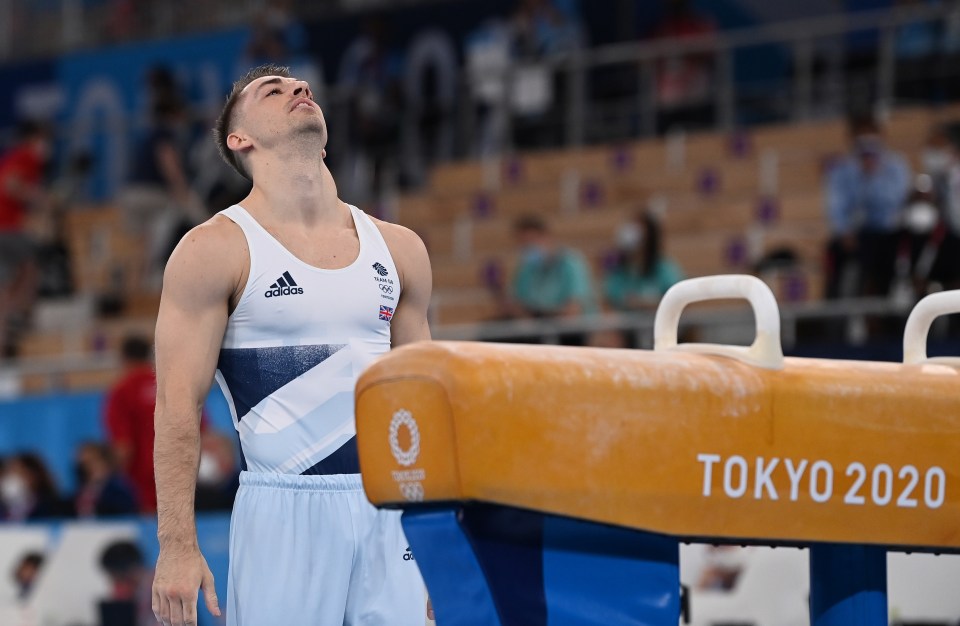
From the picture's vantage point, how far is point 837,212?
8938 mm

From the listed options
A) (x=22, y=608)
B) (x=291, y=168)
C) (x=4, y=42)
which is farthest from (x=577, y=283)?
(x=4, y=42)

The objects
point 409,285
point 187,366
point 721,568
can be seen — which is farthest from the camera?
point 721,568

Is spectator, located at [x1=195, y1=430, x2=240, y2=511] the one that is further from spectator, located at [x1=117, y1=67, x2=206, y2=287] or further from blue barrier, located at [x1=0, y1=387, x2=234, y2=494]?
spectator, located at [x1=117, y1=67, x2=206, y2=287]

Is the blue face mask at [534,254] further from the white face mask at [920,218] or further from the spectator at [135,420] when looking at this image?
Result: the spectator at [135,420]

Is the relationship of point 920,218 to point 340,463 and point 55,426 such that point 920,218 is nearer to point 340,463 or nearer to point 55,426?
point 340,463

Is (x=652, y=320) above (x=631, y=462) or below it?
below

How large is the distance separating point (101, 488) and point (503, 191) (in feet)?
15.6

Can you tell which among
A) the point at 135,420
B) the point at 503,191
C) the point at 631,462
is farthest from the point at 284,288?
the point at 503,191

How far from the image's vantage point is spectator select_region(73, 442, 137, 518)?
8914 millimetres

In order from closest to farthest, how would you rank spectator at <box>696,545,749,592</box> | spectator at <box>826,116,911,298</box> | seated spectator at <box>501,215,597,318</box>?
spectator at <box>696,545,749,592</box> < spectator at <box>826,116,911,298</box> < seated spectator at <box>501,215,597,318</box>

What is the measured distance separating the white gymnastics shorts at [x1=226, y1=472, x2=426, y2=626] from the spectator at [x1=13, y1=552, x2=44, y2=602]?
5466 millimetres

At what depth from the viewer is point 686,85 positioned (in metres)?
11.8

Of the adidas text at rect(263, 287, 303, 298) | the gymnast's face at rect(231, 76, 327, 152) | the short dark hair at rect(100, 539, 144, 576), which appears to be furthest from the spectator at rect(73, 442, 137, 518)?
the adidas text at rect(263, 287, 303, 298)

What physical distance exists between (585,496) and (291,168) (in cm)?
118
